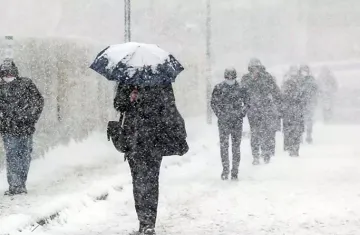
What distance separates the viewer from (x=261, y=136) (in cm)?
1351

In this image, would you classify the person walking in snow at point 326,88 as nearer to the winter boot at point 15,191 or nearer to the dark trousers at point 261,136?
the dark trousers at point 261,136

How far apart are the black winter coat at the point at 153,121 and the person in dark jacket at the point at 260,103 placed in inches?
239

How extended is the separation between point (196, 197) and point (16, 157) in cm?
262

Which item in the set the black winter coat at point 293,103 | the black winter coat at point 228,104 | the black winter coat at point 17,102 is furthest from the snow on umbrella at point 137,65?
the black winter coat at point 293,103

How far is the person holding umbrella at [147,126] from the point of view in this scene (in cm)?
710

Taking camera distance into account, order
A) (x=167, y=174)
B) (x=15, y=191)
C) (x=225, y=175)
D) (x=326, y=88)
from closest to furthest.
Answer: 1. (x=15, y=191)
2. (x=225, y=175)
3. (x=167, y=174)
4. (x=326, y=88)

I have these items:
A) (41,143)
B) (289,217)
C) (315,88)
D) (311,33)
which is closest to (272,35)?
(311,33)

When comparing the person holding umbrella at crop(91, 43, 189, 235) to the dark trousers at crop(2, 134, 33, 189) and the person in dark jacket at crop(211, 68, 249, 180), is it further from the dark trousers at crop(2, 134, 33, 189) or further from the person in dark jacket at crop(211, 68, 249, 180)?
the person in dark jacket at crop(211, 68, 249, 180)

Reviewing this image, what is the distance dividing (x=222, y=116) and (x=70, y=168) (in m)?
3.27

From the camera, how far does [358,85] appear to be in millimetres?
41938

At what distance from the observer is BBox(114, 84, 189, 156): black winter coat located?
7.11 metres

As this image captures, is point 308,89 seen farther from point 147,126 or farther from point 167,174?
point 147,126

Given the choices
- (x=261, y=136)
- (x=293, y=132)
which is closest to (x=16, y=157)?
(x=261, y=136)

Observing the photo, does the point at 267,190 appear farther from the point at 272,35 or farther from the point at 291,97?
the point at 272,35
